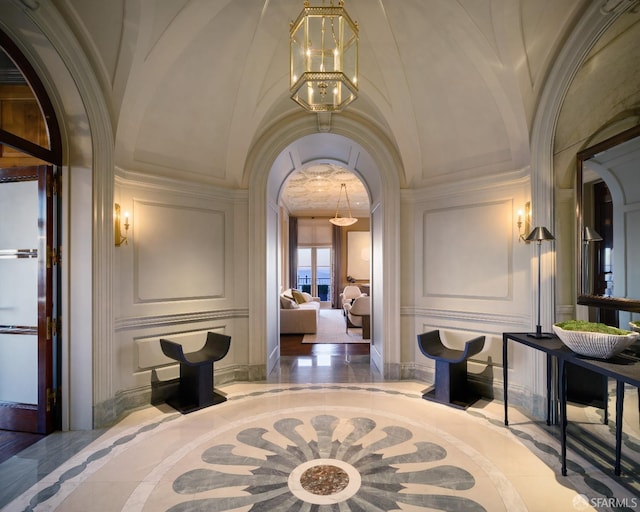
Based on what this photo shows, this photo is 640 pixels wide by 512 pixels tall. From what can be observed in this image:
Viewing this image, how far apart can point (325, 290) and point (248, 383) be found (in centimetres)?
970

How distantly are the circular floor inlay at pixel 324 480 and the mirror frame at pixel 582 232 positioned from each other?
243 centimetres

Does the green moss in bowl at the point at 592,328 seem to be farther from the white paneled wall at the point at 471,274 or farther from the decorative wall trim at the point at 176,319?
the decorative wall trim at the point at 176,319

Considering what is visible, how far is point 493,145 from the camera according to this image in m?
3.72

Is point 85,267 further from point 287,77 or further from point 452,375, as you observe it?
point 452,375

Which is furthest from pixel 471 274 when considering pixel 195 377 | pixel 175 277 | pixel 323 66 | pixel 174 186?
pixel 174 186

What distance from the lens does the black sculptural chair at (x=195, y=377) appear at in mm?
3438

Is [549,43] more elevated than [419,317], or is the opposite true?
[549,43]

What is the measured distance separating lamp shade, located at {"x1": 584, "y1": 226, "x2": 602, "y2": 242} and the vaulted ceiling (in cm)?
92

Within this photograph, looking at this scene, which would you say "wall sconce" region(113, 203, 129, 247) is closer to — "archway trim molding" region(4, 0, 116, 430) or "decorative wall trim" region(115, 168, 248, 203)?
"archway trim molding" region(4, 0, 116, 430)

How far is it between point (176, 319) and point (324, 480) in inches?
96.8

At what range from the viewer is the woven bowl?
2.05m

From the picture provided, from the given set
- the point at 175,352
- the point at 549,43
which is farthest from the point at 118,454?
the point at 549,43

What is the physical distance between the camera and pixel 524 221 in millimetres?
3465

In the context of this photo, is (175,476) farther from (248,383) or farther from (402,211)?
(402,211)
